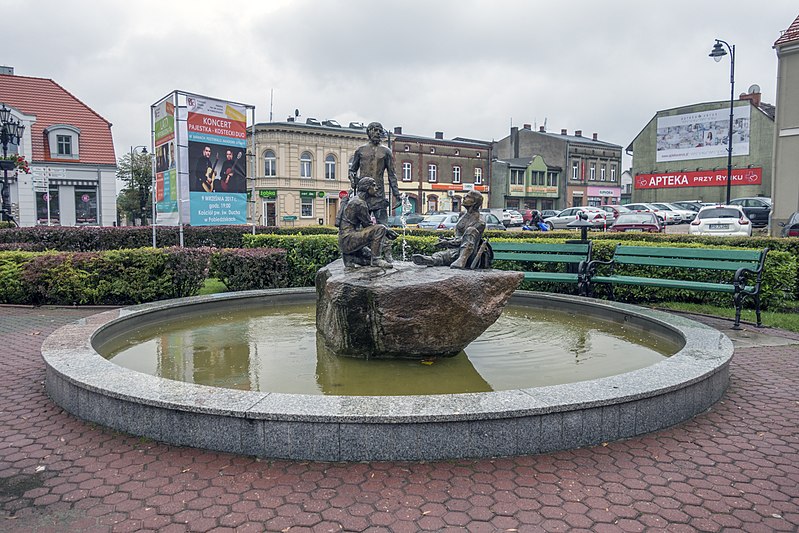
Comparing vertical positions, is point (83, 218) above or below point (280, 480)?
above

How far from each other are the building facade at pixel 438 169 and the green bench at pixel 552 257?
4111 cm

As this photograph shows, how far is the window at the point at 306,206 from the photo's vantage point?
157 feet

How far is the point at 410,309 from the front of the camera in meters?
5.49

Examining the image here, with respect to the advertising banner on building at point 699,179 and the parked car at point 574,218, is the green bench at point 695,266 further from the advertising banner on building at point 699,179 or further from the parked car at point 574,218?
the advertising banner on building at point 699,179

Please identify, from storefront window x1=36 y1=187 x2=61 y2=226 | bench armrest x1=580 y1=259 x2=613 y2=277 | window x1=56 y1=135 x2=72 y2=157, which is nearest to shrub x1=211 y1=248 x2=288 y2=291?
bench armrest x1=580 y1=259 x2=613 y2=277

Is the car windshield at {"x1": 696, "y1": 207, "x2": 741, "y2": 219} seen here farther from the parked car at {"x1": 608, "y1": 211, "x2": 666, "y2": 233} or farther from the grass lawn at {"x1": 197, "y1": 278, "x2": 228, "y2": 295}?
the grass lawn at {"x1": 197, "y1": 278, "x2": 228, "y2": 295}

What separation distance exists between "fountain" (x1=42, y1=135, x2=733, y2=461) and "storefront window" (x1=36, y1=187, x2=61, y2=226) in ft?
97.2

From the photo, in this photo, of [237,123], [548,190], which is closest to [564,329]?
[237,123]

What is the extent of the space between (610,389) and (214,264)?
27.9 ft

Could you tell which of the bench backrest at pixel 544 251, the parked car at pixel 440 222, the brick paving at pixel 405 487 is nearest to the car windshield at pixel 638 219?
the parked car at pixel 440 222

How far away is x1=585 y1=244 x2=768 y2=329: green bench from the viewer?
810 cm

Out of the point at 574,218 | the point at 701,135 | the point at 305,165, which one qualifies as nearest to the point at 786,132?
the point at 574,218

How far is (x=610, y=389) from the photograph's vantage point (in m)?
4.14

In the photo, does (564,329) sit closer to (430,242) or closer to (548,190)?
(430,242)
